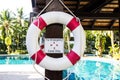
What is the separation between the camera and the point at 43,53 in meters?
2.30

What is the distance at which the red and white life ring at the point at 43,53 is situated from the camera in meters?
2.28

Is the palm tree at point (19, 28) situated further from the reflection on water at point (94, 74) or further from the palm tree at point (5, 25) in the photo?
the reflection on water at point (94, 74)

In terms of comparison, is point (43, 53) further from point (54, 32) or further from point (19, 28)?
point (19, 28)

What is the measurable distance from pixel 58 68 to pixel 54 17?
42 centimetres

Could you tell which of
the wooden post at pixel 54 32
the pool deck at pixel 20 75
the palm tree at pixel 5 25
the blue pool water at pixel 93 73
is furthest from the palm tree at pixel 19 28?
the wooden post at pixel 54 32

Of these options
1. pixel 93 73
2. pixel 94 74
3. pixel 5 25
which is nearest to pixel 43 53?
pixel 94 74

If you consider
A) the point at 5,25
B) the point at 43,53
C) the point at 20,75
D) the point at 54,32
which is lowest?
the point at 20,75

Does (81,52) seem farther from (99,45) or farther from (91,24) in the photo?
(99,45)

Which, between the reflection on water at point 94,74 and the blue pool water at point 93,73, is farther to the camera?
the reflection on water at point 94,74

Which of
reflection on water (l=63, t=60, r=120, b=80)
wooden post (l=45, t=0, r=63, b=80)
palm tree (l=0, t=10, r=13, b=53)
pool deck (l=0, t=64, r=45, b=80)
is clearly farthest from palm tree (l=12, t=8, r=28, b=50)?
wooden post (l=45, t=0, r=63, b=80)

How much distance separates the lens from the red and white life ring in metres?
2.28

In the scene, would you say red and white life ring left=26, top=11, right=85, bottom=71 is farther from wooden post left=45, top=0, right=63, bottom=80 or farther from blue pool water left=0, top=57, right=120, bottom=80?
blue pool water left=0, top=57, right=120, bottom=80

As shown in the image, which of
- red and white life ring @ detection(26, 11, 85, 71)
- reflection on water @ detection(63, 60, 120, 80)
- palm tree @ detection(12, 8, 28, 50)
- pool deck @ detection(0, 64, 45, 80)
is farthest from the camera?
palm tree @ detection(12, 8, 28, 50)

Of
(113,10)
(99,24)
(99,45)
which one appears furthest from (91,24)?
(99,45)
